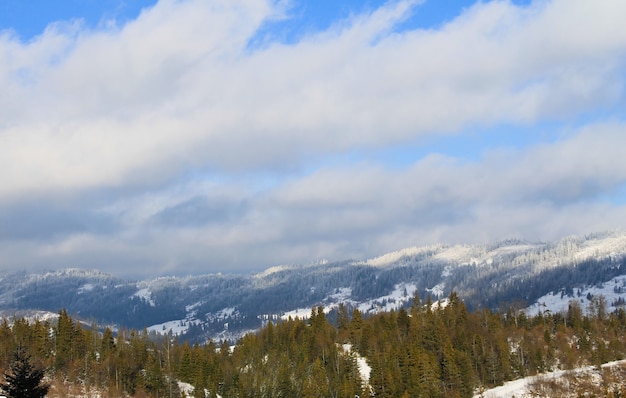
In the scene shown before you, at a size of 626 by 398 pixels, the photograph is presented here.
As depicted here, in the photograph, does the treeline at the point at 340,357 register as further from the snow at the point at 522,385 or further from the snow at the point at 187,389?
the snow at the point at 522,385

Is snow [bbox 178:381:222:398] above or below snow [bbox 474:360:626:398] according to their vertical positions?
above

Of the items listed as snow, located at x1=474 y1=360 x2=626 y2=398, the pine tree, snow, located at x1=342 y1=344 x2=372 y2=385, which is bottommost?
snow, located at x1=474 y1=360 x2=626 y2=398

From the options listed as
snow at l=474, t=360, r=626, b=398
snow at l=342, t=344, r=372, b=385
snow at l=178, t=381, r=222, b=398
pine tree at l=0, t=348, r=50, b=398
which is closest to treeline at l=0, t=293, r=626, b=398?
snow at l=342, t=344, r=372, b=385

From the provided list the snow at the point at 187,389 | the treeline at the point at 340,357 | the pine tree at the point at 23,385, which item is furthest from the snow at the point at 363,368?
the pine tree at the point at 23,385

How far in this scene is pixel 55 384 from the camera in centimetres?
14450

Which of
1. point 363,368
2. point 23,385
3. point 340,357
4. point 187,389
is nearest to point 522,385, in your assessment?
point 363,368

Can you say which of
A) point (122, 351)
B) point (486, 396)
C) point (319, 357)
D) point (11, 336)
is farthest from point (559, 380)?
point (11, 336)

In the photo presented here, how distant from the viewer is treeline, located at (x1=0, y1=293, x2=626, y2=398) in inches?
5522

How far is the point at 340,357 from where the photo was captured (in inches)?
6324

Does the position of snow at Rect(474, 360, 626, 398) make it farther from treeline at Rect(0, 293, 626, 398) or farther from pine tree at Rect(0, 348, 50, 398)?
pine tree at Rect(0, 348, 50, 398)

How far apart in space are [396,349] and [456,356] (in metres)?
16.3

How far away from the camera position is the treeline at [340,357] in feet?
460

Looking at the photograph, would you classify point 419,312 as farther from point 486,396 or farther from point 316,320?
point 486,396

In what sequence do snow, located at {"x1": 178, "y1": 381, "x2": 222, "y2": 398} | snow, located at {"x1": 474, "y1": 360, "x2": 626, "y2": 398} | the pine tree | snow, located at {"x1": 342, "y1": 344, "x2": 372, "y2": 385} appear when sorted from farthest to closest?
snow, located at {"x1": 342, "y1": 344, "x2": 372, "y2": 385}, snow, located at {"x1": 178, "y1": 381, "x2": 222, "y2": 398}, snow, located at {"x1": 474, "y1": 360, "x2": 626, "y2": 398}, the pine tree
